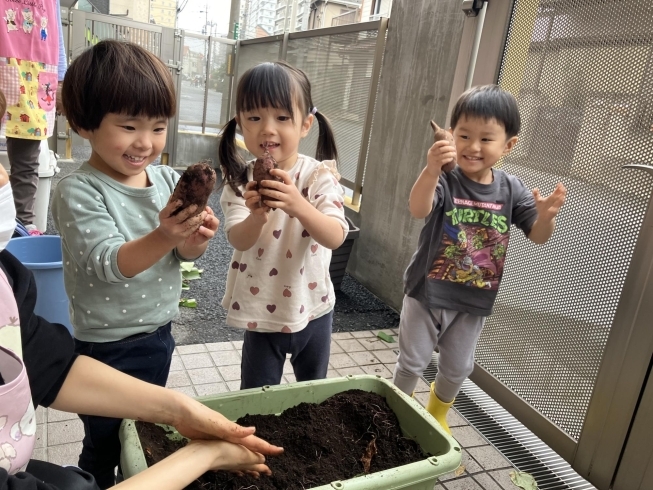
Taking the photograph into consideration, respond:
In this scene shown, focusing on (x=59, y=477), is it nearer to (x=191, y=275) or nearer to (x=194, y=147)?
(x=191, y=275)

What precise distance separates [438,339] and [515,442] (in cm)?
79

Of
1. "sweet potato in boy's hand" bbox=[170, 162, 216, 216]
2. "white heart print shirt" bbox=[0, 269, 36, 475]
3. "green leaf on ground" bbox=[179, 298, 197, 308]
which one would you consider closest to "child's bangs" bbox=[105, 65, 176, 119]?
"sweet potato in boy's hand" bbox=[170, 162, 216, 216]

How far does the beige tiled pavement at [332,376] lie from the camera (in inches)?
89.6

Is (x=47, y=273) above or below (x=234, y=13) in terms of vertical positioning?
below

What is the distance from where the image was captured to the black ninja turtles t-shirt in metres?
2.28

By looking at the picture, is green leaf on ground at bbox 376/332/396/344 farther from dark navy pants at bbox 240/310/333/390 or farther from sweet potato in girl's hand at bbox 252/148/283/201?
sweet potato in girl's hand at bbox 252/148/283/201

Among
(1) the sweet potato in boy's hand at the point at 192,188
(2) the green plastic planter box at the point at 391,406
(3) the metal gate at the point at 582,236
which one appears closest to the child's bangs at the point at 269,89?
(1) the sweet potato in boy's hand at the point at 192,188

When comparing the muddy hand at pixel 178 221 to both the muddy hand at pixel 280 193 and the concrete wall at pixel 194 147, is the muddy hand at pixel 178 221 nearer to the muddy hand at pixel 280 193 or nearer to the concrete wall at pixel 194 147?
the muddy hand at pixel 280 193

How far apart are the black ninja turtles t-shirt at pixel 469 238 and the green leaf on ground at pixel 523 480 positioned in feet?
2.65

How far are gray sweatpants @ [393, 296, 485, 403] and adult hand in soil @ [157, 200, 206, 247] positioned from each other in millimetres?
1358

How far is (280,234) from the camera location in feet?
6.28

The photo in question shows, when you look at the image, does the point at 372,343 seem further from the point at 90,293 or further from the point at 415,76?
the point at 90,293

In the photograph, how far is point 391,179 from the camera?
4234 millimetres

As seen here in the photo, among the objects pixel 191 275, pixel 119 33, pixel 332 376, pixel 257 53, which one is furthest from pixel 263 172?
pixel 119 33
